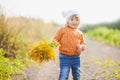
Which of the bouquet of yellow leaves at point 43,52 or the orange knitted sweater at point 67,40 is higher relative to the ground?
the orange knitted sweater at point 67,40

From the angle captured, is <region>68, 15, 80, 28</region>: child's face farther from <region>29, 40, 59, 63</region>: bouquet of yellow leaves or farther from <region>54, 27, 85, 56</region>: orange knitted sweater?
<region>29, 40, 59, 63</region>: bouquet of yellow leaves

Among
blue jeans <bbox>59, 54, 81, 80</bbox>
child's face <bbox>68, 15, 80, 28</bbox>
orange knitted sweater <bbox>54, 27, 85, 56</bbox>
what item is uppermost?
child's face <bbox>68, 15, 80, 28</bbox>

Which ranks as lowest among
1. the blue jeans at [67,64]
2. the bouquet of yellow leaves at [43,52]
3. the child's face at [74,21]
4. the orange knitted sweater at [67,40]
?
the blue jeans at [67,64]

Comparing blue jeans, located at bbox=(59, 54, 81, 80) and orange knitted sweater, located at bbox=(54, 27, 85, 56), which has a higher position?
orange knitted sweater, located at bbox=(54, 27, 85, 56)

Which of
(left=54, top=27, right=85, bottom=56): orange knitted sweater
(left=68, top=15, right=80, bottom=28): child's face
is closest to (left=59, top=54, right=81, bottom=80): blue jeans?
(left=54, top=27, right=85, bottom=56): orange knitted sweater

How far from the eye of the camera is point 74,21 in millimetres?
7879

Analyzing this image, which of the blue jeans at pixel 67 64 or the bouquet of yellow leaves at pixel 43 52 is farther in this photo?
the bouquet of yellow leaves at pixel 43 52

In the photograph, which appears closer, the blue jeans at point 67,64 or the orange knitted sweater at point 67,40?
the blue jeans at point 67,64

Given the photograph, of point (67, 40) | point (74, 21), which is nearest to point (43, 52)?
point (67, 40)

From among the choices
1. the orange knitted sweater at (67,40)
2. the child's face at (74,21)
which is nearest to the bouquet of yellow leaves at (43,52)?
the orange knitted sweater at (67,40)

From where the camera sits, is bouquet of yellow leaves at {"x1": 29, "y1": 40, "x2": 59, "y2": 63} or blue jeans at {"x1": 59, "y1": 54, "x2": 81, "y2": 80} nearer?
blue jeans at {"x1": 59, "y1": 54, "x2": 81, "y2": 80}

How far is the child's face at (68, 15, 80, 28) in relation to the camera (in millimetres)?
7883

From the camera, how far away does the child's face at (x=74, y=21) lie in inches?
310

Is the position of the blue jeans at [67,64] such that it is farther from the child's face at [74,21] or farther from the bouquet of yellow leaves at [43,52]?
the child's face at [74,21]
